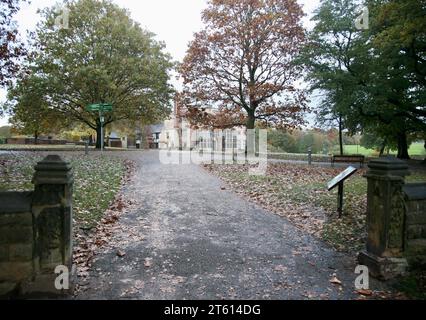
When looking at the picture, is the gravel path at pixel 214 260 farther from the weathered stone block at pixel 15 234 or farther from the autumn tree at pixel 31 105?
the autumn tree at pixel 31 105

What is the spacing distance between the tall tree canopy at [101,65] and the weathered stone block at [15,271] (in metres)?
22.6

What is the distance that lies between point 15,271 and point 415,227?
578 cm

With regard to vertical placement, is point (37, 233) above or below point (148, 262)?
above

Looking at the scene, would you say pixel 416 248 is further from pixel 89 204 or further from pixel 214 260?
pixel 89 204

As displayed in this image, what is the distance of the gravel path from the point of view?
4.15m

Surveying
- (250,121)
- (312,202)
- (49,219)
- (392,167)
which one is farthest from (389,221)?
(250,121)

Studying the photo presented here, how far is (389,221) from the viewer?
466 cm

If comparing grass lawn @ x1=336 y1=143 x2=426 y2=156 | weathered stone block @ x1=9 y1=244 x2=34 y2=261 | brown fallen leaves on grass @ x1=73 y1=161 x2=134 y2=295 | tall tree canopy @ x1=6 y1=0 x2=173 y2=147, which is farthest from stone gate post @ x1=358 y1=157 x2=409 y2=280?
grass lawn @ x1=336 y1=143 x2=426 y2=156

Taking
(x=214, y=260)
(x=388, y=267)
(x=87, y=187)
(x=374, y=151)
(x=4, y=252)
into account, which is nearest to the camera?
(x=4, y=252)

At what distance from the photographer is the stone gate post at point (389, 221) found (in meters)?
4.63

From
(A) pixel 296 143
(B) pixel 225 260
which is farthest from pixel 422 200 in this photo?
(A) pixel 296 143

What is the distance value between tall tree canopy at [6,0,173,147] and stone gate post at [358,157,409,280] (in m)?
23.4

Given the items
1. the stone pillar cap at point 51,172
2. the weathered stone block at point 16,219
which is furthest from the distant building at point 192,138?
the weathered stone block at point 16,219
